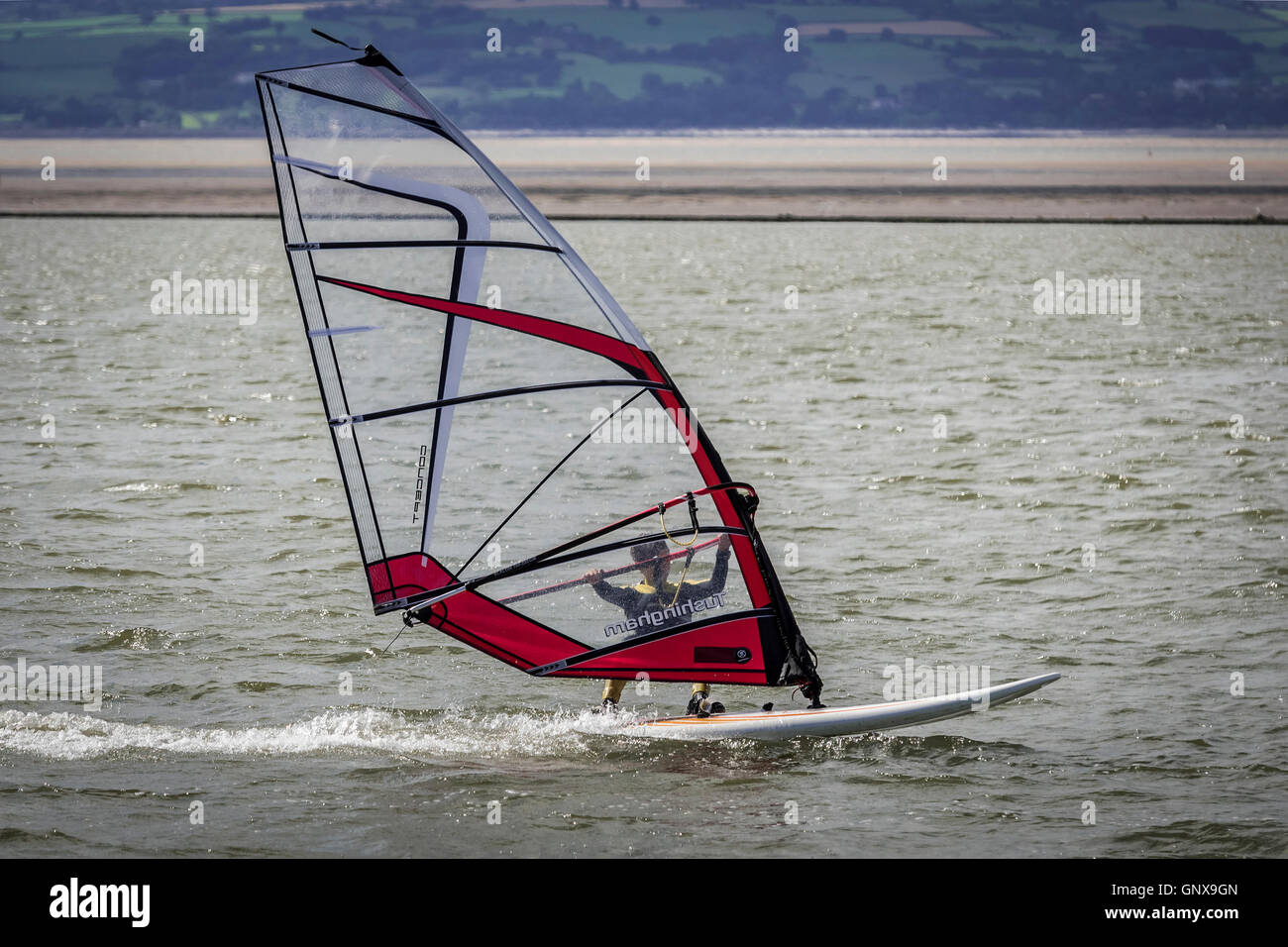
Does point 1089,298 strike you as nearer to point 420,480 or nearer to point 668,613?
point 668,613

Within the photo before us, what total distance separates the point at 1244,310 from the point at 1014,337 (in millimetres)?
9134

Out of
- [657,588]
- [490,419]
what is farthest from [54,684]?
[657,588]

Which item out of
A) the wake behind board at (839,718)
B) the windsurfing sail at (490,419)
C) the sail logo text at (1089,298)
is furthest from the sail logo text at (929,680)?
the sail logo text at (1089,298)

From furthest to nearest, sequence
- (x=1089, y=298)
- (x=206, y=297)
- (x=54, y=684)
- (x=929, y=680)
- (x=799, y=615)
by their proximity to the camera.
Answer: (x=1089, y=298) < (x=206, y=297) < (x=799, y=615) < (x=929, y=680) < (x=54, y=684)

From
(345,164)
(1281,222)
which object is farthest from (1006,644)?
(1281,222)

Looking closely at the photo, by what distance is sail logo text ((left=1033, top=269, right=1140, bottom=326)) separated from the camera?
133 feet

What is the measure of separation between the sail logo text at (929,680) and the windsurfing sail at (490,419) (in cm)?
129

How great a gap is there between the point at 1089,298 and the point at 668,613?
41.8 metres

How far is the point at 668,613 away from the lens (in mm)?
9797

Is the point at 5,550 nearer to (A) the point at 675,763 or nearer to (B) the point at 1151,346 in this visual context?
(A) the point at 675,763

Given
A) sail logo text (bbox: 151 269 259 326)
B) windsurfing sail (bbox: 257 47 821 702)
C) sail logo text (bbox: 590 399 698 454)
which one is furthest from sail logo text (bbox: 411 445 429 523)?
sail logo text (bbox: 151 269 259 326)

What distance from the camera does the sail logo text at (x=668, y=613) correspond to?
976cm

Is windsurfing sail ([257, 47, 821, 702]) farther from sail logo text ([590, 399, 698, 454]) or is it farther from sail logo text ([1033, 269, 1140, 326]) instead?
sail logo text ([1033, 269, 1140, 326])

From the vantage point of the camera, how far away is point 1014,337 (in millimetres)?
34094
